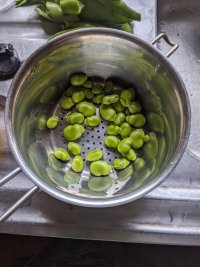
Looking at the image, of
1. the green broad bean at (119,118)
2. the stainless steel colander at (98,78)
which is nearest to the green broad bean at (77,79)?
the stainless steel colander at (98,78)

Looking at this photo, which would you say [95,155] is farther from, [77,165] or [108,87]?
[108,87]

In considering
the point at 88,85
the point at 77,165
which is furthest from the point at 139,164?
the point at 88,85

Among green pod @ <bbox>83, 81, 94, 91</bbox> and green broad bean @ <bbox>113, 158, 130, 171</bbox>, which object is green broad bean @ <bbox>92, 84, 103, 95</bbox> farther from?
green broad bean @ <bbox>113, 158, 130, 171</bbox>

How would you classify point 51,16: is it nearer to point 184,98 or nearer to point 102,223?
point 184,98

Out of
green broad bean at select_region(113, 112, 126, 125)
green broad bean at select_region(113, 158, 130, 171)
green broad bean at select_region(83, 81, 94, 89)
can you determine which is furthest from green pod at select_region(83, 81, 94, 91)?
green broad bean at select_region(113, 158, 130, 171)

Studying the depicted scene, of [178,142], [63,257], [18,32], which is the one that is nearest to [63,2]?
[18,32]

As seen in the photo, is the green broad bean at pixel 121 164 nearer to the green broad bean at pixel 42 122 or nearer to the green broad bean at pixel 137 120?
the green broad bean at pixel 137 120
